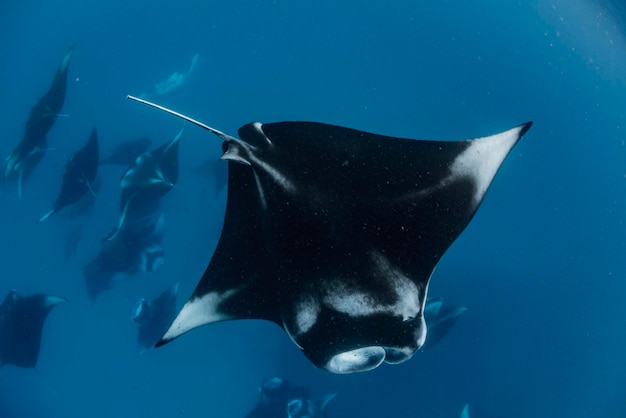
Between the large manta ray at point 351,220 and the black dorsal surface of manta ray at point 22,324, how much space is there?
3.23m

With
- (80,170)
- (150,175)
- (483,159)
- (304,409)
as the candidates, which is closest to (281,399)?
(304,409)

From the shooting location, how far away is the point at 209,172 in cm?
508

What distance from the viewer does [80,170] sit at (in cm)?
417

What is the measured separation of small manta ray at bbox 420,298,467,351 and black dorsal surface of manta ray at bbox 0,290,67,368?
3404mm

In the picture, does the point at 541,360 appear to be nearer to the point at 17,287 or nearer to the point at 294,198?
the point at 294,198

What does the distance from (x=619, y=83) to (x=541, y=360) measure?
3543 millimetres

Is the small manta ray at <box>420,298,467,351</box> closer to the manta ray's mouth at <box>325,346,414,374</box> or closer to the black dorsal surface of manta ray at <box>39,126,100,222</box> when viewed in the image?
the manta ray's mouth at <box>325,346,414,374</box>

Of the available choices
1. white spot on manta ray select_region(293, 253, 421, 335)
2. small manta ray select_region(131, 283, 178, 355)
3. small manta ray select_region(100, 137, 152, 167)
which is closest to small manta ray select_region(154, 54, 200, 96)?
small manta ray select_region(100, 137, 152, 167)

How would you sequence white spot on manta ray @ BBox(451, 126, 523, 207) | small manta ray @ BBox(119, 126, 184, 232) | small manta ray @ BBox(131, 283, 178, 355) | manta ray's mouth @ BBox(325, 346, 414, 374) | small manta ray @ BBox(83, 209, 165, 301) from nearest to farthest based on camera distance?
1. manta ray's mouth @ BBox(325, 346, 414, 374)
2. white spot on manta ray @ BBox(451, 126, 523, 207)
3. small manta ray @ BBox(119, 126, 184, 232)
4. small manta ray @ BBox(131, 283, 178, 355)
5. small manta ray @ BBox(83, 209, 165, 301)

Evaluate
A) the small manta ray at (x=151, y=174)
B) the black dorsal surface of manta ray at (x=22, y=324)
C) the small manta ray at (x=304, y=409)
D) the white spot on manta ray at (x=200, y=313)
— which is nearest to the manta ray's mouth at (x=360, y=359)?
the white spot on manta ray at (x=200, y=313)

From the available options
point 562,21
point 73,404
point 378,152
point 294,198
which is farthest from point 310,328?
point 73,404

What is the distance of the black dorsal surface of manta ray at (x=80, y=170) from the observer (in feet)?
13.3

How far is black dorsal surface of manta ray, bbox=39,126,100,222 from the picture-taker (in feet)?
13.3

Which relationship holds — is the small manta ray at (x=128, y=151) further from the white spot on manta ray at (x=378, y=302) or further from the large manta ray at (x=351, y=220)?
the white spot on manta ray at (x=378, y=302)
